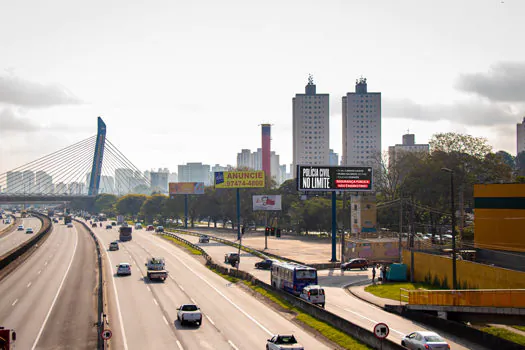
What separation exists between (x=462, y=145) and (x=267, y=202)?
119 feet

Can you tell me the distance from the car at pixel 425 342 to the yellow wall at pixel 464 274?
44.1 feet

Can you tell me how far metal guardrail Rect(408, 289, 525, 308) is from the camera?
28719mm

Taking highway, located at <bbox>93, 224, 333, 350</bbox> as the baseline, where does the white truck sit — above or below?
above

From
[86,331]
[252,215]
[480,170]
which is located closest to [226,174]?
[252,215]

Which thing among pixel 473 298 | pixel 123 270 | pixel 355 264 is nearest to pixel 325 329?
pixel 473 298

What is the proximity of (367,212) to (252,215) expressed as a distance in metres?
61.3

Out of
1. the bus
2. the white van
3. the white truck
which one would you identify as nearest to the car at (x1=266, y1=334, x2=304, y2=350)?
the white truck

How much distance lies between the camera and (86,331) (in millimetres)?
34031

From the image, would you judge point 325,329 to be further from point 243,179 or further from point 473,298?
point 243,179

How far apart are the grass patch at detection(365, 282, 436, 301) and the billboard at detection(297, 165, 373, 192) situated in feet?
64.7

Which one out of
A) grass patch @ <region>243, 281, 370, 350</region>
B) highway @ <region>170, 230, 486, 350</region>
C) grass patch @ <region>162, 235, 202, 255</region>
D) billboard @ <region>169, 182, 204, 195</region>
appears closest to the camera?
grass patch @ <region>243, 281, 370, 350</region>

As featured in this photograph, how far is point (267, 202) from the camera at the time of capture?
103875 mm

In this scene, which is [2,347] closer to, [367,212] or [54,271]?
[54,271]

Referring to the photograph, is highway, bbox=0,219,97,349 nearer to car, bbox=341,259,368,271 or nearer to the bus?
the bus
